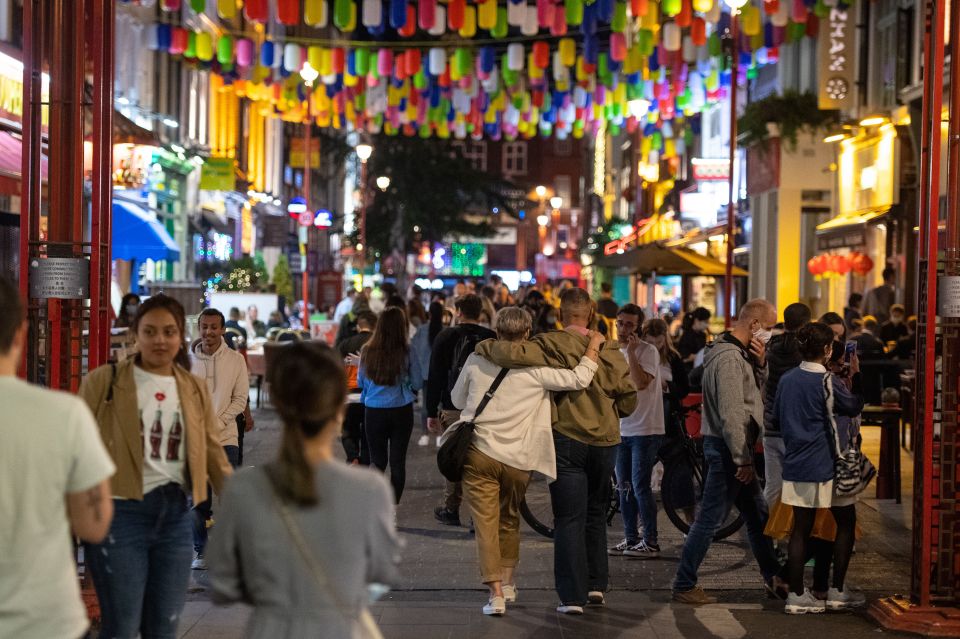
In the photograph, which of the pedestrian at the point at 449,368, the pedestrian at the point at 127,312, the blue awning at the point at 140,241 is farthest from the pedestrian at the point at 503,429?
the blue awning at the point at 140,241

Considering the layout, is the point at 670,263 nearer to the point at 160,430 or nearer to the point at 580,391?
the point at 580,391

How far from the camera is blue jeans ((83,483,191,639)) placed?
5.48 meters

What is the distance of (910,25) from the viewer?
24.7m

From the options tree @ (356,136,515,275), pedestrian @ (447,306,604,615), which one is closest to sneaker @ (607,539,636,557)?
pedestrian @ (447,306,604,615)

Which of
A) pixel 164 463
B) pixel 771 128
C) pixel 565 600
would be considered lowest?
pixel 565 600

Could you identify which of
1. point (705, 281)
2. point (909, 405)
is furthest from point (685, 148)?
point (909, 405)

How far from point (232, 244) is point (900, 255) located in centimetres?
2801

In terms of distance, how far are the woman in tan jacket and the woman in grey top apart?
1.64 m

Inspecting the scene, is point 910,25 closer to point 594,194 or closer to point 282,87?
point 282,87

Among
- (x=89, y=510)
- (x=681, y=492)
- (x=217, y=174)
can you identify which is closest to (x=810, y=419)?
(x=681, y=492)

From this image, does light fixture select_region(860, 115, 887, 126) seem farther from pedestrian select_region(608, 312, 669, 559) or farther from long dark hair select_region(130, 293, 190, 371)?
long dark hair select_region(130, 293, 190, 371)

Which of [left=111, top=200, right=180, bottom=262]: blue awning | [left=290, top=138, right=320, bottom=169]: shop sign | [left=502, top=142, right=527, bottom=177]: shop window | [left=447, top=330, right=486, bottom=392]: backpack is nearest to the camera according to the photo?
[left=447, top=330, right=486, bottom=392]: backpack

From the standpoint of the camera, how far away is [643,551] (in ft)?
35.0

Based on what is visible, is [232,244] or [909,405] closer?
[909,405]
